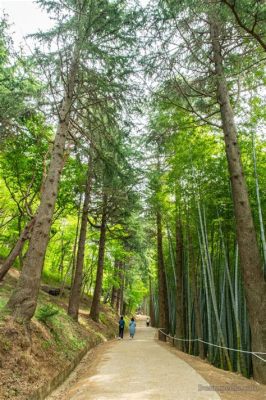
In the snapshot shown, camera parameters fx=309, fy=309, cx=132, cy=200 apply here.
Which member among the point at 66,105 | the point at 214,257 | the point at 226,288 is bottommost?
the point at 226,288

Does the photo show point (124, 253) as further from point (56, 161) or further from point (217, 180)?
point (56, 161)

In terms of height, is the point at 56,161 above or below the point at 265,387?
above

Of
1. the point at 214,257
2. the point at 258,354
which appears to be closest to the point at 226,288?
the point at 214,257

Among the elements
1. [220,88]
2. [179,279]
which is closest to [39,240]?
[220,88]

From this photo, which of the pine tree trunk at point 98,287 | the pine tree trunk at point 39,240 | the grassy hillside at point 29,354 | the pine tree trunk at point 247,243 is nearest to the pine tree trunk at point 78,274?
the pine tree trunk at point 98,287

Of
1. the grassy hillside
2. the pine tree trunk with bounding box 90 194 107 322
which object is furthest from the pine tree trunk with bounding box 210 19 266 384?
the pine tree trunk with bounding box 90 194 107 322

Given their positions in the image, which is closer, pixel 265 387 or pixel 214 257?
pixel 265 387

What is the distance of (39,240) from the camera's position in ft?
20.3

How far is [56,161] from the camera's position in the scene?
22.9ft

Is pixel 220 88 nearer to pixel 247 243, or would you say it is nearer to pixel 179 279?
pixel 247 243

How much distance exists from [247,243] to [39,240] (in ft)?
13.5

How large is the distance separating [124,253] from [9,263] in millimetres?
10236

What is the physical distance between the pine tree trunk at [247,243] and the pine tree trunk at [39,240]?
3560mm

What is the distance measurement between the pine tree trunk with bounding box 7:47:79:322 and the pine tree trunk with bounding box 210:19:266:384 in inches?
140
